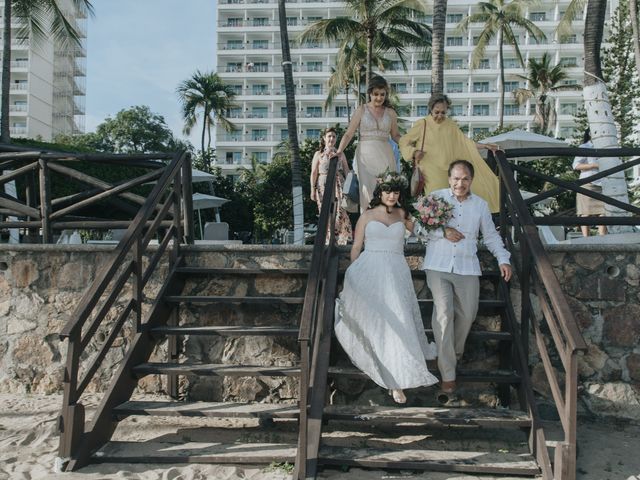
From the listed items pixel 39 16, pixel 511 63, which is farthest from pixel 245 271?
pixel 511 63

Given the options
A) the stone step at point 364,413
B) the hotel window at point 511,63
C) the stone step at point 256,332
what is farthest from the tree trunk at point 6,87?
the hotel window at point 511,63

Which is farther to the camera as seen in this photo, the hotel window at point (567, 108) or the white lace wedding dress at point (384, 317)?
the hotel window at point (567, 108)

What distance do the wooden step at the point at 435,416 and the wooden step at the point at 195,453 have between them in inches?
18.6

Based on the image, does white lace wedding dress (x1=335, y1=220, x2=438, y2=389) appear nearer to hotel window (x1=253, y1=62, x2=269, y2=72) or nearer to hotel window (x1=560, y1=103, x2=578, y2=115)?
hotel window (x1=253, y1=62, x2=269, y2=72)

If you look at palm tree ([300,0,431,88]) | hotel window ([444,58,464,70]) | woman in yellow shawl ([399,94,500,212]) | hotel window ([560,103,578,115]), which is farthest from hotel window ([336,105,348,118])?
woman in yellow shawl ([399,94,500,212])

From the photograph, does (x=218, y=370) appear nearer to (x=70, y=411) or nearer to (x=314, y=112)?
(x=70, y=411)

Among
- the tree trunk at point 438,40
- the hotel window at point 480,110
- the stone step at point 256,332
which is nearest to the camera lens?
the stone step at point 256,332

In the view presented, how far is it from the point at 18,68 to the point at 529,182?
57490 millimetres

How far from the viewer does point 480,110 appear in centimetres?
6675

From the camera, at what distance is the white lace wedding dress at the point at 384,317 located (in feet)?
15.0

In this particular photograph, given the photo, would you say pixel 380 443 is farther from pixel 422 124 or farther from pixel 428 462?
pixel 422 124

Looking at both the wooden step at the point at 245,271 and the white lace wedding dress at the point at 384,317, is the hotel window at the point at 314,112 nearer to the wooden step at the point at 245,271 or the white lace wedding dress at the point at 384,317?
the wooden step at the point at 245,271

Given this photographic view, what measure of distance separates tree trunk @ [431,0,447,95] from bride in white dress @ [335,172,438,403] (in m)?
8.97

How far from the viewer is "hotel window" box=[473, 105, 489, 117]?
66481 millimetres
